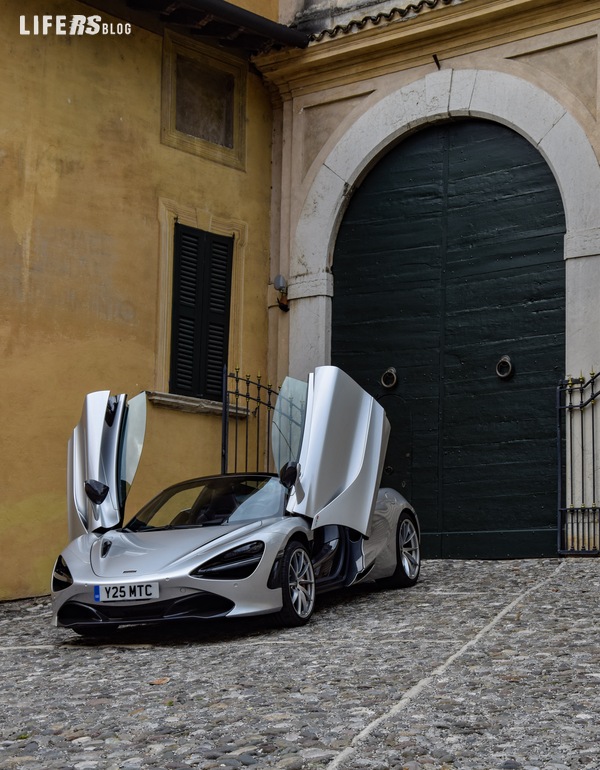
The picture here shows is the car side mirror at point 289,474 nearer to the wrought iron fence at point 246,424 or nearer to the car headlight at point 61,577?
the car headlight at point 61,577

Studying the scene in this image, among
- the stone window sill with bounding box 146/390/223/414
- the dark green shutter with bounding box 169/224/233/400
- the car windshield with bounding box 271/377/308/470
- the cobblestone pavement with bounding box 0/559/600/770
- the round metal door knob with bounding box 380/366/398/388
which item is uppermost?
the dark green shutter with bounding box 169/224/233/400

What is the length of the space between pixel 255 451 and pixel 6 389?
145 inches

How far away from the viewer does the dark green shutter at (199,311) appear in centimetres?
1455

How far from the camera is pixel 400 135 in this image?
15.1 meters

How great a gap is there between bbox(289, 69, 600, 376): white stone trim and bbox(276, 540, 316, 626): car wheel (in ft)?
18.3

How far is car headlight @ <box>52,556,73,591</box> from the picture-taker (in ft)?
30.8

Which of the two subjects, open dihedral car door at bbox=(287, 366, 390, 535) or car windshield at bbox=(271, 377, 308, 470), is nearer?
open dihedral car door at bbox=(287, 366, 390, 535)

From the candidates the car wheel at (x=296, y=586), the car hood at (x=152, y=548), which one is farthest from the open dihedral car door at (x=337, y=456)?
the car hood at (x=152, y=548)

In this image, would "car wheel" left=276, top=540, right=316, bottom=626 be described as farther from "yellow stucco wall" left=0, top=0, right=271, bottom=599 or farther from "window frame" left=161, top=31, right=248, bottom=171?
"window frame" left=161, top=31, right=248, bottom=171

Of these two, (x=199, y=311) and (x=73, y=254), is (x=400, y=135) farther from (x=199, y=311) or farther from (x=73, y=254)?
(x=73, y=254)

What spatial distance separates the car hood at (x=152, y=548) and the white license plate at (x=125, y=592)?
86mm

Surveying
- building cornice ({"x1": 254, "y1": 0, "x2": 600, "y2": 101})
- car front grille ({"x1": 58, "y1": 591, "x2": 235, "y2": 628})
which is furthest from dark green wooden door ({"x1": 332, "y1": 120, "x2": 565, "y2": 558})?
car front grille ({"x1": 58, "y1": 591, "x2": 235, "y2": 628})

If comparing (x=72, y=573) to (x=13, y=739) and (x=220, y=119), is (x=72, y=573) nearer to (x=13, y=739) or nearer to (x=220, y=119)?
(x=13, y=739)

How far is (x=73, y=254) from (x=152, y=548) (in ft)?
16.5
